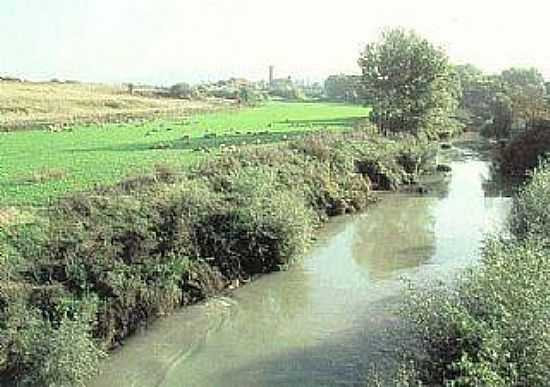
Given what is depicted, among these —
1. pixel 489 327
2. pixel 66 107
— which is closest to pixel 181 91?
pixel 66 107

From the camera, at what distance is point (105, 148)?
53.2 metres

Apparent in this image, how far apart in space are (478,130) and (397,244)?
61.5m

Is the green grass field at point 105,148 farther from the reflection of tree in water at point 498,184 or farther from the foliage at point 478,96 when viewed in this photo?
the foliage at point 478,96

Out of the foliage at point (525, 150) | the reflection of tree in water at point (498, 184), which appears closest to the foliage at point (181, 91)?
the reflection of tree in water at point (498, 184)

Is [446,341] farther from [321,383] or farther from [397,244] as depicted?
[397,244]

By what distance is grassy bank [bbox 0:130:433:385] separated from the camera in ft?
59.7

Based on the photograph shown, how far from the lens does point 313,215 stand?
35344 millimetres

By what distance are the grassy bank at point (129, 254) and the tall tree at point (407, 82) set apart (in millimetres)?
26966

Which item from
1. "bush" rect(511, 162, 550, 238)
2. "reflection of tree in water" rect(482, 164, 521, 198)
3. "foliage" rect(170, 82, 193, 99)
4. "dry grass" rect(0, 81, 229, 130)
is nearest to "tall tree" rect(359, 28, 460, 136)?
"reflection of tree in water" rect(482, 164, 521, 198)

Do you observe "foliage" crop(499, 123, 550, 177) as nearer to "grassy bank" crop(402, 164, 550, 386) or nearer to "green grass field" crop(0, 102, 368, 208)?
"green grass field" crop(0, 102, 368, 208)

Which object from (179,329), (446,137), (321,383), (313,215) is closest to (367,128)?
(313,215)

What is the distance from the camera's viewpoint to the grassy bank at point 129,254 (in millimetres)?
18188

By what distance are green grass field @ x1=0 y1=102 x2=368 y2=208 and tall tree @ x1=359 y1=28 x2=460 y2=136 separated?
364 inches

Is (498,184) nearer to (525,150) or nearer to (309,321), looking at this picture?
(525,150)
